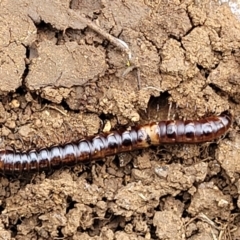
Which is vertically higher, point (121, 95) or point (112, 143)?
point (121, 95)

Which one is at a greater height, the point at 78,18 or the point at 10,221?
the point at 78,18

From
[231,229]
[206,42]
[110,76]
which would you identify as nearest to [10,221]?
[110,76]

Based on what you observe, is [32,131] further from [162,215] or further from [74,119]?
[162,215]

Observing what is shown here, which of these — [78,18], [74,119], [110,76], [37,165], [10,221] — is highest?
[78,18]
